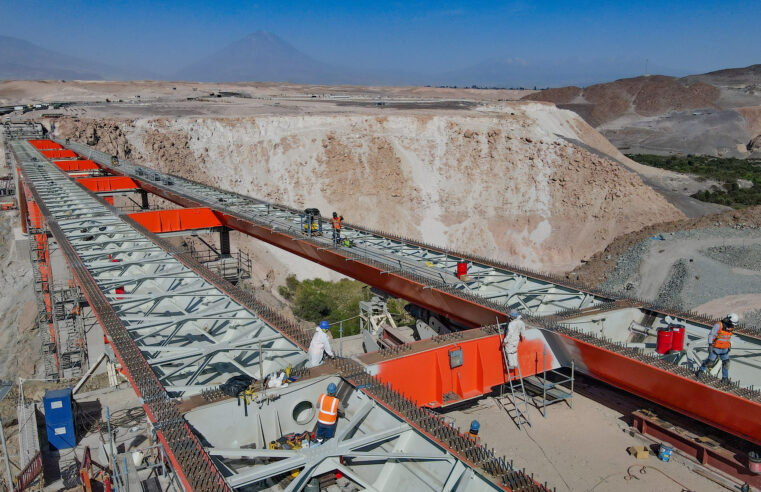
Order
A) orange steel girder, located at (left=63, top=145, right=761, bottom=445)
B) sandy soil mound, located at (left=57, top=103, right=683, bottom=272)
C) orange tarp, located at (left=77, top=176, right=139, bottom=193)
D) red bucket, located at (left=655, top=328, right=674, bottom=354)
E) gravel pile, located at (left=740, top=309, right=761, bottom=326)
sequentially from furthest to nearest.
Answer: sandy soil mound, located at (left=57, top=103, right=683, bottom=272) < orange tarp, located at (left=77, top=176, right=139, bottom=193) < gravel pile, located at (left=740, top=309, right=761, bottom=326) < red bucket, located at (left=655, top=328, right=674, bottom=354) < orange steel girder, located at (left=63, top=145, right=761, bottom=445)

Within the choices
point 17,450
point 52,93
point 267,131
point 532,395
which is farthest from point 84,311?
point 52,93

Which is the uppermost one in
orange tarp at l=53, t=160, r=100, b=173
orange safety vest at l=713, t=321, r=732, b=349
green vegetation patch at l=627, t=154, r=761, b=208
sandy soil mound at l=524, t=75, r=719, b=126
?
sandy soil mound at l=524, t=75, r=719, b=126

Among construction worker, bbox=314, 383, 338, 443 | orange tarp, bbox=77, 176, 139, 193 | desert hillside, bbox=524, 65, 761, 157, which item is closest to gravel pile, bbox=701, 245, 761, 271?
construction worker, bbox=314, 383, 338, 443

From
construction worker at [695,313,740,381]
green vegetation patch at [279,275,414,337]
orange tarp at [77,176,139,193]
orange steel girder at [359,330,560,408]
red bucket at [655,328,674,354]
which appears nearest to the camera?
orange steel girder at [359,330,560,408]

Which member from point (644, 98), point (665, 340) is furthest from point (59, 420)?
point (644, 98)

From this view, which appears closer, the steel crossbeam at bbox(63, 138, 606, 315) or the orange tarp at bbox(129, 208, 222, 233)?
the steel crossbeam at bbox(63, 138, 606, 315)

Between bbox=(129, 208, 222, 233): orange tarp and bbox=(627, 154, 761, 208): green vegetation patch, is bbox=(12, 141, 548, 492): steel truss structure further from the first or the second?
bbox=(627, 154, 761, 208): green vegetation patch

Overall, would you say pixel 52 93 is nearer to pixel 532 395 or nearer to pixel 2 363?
pixel 2 363

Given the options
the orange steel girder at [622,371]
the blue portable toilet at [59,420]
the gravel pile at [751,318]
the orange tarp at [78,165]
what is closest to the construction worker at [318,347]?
the orange steel girder at [622,371]
